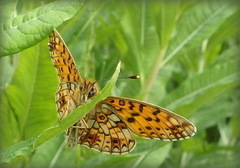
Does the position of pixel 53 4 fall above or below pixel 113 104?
above

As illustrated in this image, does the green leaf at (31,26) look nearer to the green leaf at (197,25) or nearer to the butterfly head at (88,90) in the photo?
the butterfly head at (88,90)

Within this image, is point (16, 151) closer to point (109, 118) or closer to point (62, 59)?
point (62, 59)

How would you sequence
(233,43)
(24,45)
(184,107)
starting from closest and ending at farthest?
(24,45), (184,107), (233,43)

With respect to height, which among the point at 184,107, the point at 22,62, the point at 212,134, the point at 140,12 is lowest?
the point at 212,134

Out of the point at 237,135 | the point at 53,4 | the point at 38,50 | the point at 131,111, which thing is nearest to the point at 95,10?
the point at 38,50

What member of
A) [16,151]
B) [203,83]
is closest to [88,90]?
[16,151]

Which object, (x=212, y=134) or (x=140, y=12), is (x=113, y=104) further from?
(x=212, y=134)

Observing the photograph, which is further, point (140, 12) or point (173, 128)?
point (140, 12)

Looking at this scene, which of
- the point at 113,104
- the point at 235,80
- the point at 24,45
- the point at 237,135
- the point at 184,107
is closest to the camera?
the point at 24,45
